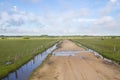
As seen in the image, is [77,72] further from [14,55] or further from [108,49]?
[108,49]

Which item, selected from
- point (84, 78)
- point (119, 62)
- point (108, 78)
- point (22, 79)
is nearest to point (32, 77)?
point (22, 79)

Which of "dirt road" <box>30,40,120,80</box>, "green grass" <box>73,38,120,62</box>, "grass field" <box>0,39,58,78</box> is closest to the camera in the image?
"dirt road" <box>30,40,120,80</box>

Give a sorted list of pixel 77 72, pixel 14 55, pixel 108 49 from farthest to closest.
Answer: pixel 108 49, pixel 14 55, pixel 77 72

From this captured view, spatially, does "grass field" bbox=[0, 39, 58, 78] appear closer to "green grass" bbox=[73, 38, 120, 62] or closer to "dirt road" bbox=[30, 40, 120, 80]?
"dirt road" bbox=[30, 40, 120, 80]

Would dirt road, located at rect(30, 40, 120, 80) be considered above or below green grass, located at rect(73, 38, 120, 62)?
above

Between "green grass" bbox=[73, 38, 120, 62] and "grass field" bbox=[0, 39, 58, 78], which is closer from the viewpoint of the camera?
"grass field" bbox=[0, 39, 58, 78]

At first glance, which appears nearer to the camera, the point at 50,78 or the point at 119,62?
the point at 50,78

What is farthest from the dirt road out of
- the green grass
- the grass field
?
the green grass

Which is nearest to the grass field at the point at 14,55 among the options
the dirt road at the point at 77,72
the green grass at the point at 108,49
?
the dirt road at the point at 77,72

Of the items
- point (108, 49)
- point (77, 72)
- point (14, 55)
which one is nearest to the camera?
point (77, 72)

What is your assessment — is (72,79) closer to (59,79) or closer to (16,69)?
(59,79)

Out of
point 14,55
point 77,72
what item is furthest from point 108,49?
point 77,72
